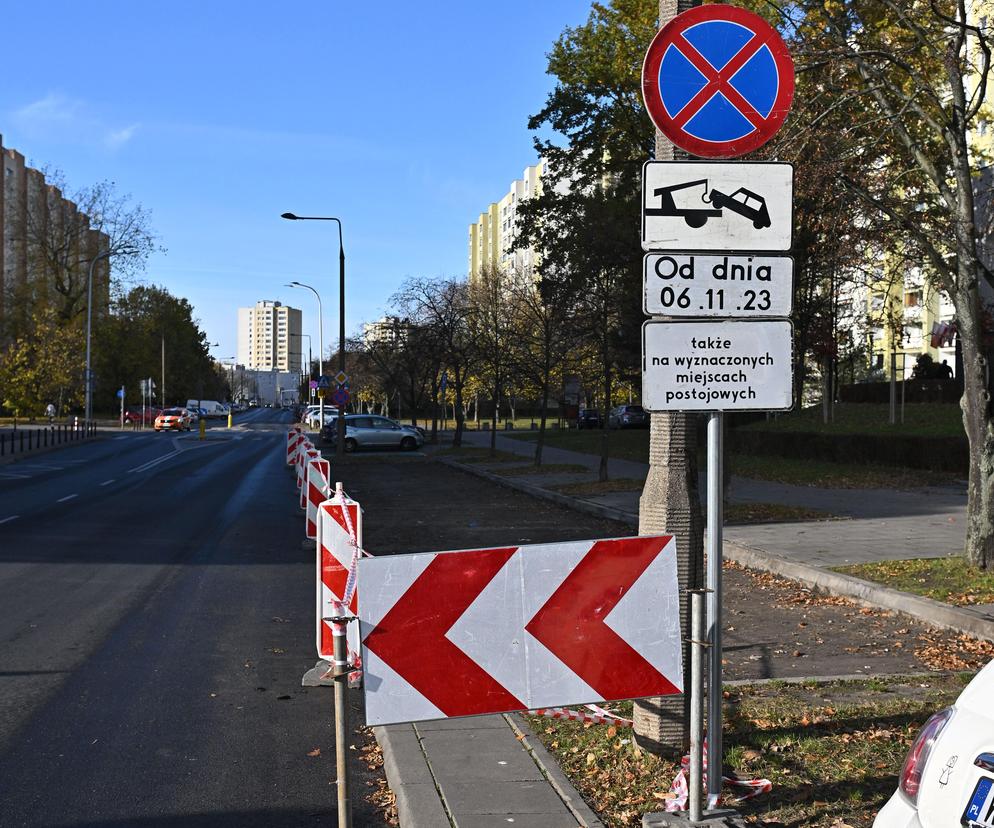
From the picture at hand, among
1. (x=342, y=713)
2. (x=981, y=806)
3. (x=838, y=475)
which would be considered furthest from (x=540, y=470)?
(x=981, y=806)

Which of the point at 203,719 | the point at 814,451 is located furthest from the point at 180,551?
the point at 814,451

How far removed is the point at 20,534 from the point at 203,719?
9.84 metres

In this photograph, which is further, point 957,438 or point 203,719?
point 957,438

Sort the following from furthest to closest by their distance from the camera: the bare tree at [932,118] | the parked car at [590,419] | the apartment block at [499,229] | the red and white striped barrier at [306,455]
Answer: the apartment block at [499,229], the parked car at [590,419], the red and white striped barrier at [306,455], the bare tree at [932,118]

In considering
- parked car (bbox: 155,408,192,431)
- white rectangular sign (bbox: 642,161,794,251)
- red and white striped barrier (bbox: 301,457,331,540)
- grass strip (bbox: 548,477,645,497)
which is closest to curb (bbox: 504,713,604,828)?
white rectangular sign (bbox: 642,161,794,251)

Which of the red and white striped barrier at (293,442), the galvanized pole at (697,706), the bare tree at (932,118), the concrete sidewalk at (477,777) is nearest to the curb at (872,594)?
the bare tree at (932,118)

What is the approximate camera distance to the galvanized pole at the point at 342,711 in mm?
3643

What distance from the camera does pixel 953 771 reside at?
251cm

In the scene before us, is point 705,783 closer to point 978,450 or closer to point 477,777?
point 477,777

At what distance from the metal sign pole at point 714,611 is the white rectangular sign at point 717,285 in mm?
444

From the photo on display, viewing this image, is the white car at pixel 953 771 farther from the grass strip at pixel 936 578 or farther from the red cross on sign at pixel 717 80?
the grass strip at pixel 936 578

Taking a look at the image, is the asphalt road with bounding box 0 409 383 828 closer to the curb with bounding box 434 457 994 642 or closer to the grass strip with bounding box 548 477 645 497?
the curb with bounding box 434 457 994 642

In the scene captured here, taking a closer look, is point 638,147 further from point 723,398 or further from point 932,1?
point 723,398

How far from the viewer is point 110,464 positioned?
104ft
